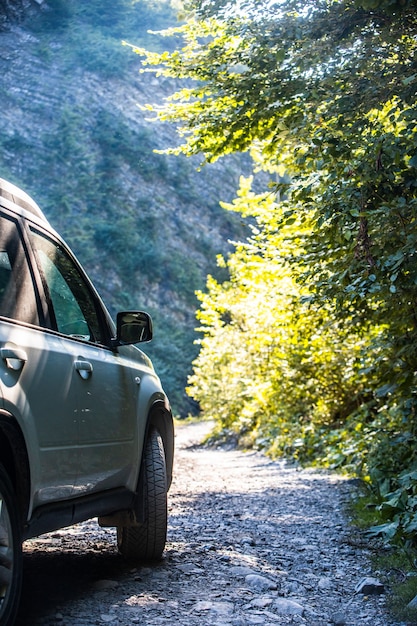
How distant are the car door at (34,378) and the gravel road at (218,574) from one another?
74 cm

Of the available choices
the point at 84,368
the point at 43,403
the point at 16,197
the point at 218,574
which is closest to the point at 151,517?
the point at 218,574

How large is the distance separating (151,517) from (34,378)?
178 cm

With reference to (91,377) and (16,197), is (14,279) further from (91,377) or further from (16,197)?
(91,377)

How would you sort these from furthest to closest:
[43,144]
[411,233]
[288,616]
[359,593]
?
1. [43,144]
2. [411,233]
3. [359,593]
4. [288,616]

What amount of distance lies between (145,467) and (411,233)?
2294 mm

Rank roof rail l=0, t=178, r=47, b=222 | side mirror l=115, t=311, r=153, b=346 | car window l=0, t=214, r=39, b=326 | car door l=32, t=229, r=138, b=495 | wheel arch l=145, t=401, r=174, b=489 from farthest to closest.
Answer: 1. wheel arch l=145, t=401, r=174, b=489
2. side mirror l=115, t=311, r=153, b=346
3. car door l=32, t=229, r=138, b=495
4. roof rail l=0, t=178, r=47, b=222
5. car window l=0, t=214, r=39, b=326

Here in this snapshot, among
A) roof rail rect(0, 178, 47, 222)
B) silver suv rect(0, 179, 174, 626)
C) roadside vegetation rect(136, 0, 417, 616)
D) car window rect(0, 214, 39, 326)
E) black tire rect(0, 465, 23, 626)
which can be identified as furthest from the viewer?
roadside vegetation rect(136, 0, 417, 616)

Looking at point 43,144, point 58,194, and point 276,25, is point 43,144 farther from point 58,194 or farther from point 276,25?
point 276,25

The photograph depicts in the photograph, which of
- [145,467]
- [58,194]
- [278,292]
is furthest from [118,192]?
[145,467]

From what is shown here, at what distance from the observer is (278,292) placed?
41.6 feet

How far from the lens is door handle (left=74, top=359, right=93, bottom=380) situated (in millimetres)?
4031

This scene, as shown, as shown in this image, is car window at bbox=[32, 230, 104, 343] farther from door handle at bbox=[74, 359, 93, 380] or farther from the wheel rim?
the wheel rim

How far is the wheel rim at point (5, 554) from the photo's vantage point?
10.2 ft

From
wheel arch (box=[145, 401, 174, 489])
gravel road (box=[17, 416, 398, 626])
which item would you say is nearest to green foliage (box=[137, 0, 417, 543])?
gravel road (box=[17, 416, 398, 626])
